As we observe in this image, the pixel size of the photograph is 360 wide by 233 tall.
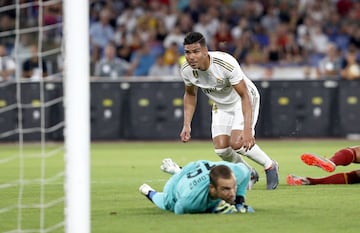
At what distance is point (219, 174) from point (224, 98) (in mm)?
3305

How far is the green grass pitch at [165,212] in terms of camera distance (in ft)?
30.6

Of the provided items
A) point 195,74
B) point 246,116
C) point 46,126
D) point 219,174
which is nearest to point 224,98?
point 195,74

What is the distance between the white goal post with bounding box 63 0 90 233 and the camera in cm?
782

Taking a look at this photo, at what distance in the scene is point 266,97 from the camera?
961 inches

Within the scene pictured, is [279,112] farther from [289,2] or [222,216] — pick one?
[222,216]

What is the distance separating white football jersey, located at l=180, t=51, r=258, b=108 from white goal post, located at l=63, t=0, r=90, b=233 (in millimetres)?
4299

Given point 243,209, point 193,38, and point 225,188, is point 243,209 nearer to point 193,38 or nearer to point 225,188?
point 225,188

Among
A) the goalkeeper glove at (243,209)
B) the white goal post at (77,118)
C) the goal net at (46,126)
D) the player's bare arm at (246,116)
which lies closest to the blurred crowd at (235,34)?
the goal net at (46,126)

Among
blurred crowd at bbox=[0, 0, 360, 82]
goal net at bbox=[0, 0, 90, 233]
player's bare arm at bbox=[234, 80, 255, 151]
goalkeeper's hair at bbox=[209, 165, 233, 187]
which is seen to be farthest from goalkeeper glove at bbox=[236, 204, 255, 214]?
blurred crowd at bbox=[0, 0, 360, 82]

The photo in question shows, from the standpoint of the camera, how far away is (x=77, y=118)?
7871mm

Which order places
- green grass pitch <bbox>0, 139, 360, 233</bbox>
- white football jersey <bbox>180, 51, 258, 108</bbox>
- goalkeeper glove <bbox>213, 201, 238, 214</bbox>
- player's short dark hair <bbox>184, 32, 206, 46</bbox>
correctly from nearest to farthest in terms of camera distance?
1. green grass pitch <bbox>0, 139, 360, 233</bbox>
2. goalkeeper glove <bbox>213, 201, 238, 214</bbox>
3. player's short dark hair <bbox>184, 32, 206, 46</bbox>
4. white football jersey <bbox>180, 51, 258, 108</bbox>

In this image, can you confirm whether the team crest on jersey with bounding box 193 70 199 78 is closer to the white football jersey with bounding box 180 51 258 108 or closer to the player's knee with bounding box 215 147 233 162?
the white football jersey with bounding box 180 51 258 108

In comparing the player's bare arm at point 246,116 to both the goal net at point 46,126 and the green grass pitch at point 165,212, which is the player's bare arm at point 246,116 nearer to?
the green grass pitch at point 165,212

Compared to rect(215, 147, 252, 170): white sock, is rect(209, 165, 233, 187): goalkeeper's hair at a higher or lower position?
higher
